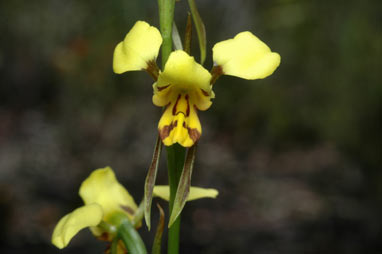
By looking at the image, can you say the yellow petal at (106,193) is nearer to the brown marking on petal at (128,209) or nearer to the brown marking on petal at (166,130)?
the brown marking on petal at (128,209)

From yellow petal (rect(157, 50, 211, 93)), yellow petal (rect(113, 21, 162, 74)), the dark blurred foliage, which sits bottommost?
the dark blurred foliage

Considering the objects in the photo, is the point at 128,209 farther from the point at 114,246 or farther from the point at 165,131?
the point at 165,131

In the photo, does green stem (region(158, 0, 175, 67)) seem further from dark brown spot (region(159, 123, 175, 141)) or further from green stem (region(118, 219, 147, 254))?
green stem (region(118, 219, 147, 254))

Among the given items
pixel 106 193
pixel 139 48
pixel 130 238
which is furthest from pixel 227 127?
pixel 139 48

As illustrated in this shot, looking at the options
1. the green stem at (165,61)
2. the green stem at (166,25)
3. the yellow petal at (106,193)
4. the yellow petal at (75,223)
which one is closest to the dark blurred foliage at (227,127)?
the yellow petal at (106,193)

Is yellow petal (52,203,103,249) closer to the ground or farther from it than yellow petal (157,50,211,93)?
closer to the ground

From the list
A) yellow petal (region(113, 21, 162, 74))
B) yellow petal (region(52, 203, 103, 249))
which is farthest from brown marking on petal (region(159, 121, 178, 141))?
yellow petal (region(52, 203, 103, 249))
